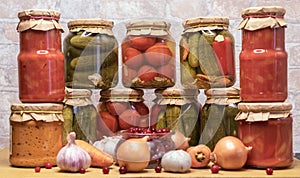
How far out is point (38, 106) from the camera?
103 cm

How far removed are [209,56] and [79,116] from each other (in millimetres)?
293

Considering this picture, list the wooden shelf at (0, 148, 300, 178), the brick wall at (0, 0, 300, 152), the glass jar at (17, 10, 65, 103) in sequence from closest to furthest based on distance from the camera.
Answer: the wooden shelf at (0, 148, 300, 178)
the glass jar at (17, 10, 65, 103)
the brick wall at (0, 0, 300, 152)

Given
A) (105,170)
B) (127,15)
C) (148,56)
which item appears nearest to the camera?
(105,170)

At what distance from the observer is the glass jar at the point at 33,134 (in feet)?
3.37

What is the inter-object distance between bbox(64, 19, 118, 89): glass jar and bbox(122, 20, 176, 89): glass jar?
3 cm

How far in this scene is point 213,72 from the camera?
1.12 meters

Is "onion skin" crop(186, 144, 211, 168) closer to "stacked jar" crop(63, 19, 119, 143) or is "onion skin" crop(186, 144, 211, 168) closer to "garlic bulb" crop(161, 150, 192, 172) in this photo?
"garlic bulb" crop(161, 150, 192, 172)

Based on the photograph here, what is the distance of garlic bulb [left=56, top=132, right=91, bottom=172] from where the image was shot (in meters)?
0.97

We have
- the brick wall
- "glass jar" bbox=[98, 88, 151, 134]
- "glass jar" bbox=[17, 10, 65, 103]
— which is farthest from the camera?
the brick wall

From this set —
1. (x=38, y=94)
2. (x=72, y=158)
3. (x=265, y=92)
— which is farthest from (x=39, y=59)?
(x=265, y=92)

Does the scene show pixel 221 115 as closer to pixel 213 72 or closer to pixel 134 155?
pixel 213 72

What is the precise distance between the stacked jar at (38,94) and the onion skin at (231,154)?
31 centimetres

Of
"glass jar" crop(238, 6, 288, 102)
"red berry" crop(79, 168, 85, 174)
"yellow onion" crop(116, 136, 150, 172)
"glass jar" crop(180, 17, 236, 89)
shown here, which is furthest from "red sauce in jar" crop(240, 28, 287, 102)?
"red berry" crop(79, 168, 85, 174)

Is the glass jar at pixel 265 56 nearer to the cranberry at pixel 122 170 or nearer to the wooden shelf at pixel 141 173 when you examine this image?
the wooden shelf at pixel 141 173
